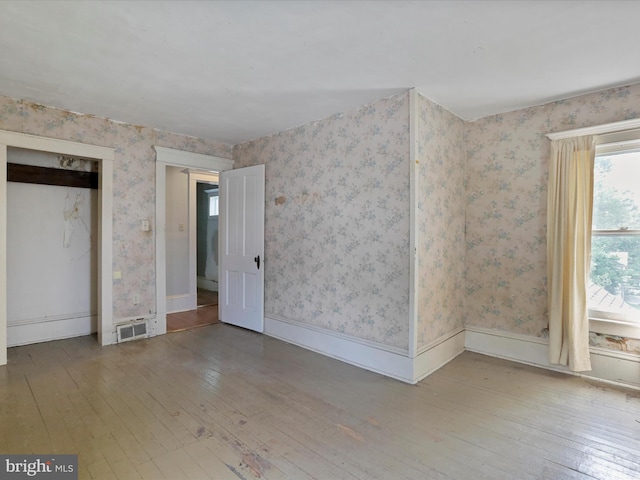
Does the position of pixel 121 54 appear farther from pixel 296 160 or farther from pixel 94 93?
pixel 296 160

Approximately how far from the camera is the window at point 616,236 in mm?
2898

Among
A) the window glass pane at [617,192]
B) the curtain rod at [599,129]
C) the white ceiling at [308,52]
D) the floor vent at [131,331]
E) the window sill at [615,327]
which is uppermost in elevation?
the white ceiling at [308,52]

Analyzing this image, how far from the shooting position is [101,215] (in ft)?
12.7

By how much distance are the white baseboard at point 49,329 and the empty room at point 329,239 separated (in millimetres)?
24

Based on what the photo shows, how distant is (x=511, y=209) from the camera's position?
11.4ft

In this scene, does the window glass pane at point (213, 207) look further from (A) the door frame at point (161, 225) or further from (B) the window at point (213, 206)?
(A) the door frame at point (161, 225)

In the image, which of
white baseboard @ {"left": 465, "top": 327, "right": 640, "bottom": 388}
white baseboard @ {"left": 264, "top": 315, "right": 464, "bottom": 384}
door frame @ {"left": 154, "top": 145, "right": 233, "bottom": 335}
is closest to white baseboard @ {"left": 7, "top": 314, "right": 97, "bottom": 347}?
Answer: door frame @ {"left": 154, "top": 145, "right": 233, "bottom": 335}

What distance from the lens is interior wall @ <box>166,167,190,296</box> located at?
5.55 m

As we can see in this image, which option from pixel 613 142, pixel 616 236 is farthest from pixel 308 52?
pixel 616 236

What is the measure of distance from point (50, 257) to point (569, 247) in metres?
5.51

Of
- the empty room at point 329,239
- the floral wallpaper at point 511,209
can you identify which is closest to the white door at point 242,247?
the empty room at point 329,239

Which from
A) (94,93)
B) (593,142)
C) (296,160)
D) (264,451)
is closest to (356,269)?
(296,160)

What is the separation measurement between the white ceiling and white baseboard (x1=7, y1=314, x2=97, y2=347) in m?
2.44

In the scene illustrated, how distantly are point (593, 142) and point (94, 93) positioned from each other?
446 centimetres
